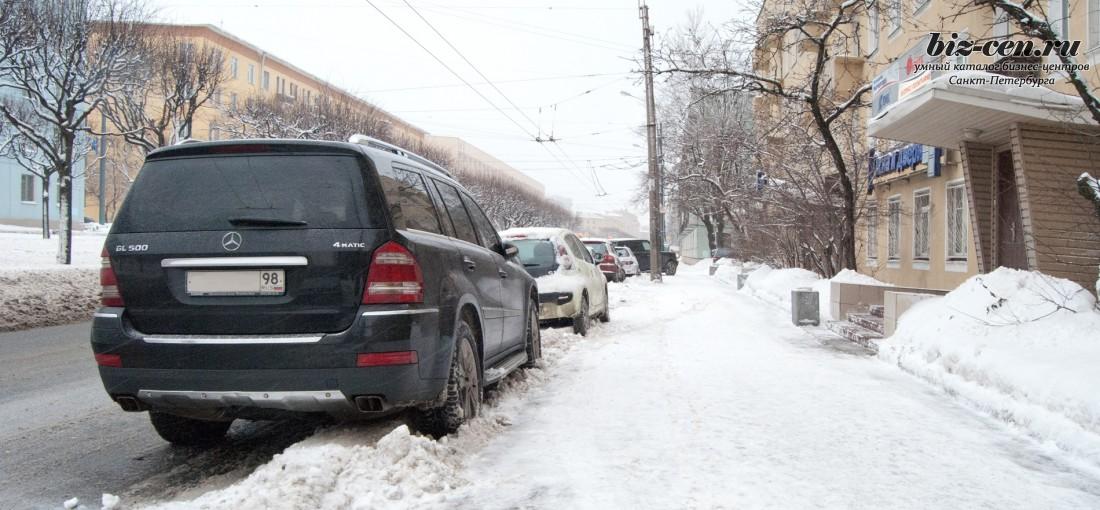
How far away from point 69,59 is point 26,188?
26205mm

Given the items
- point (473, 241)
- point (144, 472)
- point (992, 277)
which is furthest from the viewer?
point (992, 277)

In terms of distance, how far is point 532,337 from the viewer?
691 cm

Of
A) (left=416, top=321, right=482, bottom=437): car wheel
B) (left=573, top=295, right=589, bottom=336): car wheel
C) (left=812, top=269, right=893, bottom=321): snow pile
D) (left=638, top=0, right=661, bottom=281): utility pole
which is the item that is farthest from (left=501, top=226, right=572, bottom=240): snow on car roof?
(left=638, top=0, right=661, bottom=281): utility pole

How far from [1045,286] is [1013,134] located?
2937 mm

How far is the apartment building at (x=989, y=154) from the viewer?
8.68 m

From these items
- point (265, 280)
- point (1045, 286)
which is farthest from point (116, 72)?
point (1045, 286)

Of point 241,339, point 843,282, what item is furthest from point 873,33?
point 241,339

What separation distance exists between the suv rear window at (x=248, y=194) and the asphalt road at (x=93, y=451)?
131cm

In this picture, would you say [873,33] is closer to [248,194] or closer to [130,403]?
[248,194]

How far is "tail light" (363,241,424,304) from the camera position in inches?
144

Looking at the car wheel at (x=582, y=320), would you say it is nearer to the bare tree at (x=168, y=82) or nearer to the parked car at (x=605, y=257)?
the parked car at (x=605, y=257)

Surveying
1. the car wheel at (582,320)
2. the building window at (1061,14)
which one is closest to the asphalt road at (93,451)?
the car wheel at (582,320)

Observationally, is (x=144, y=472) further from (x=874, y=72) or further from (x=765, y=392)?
(x=874, y=72)

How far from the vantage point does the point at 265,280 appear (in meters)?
3.64
